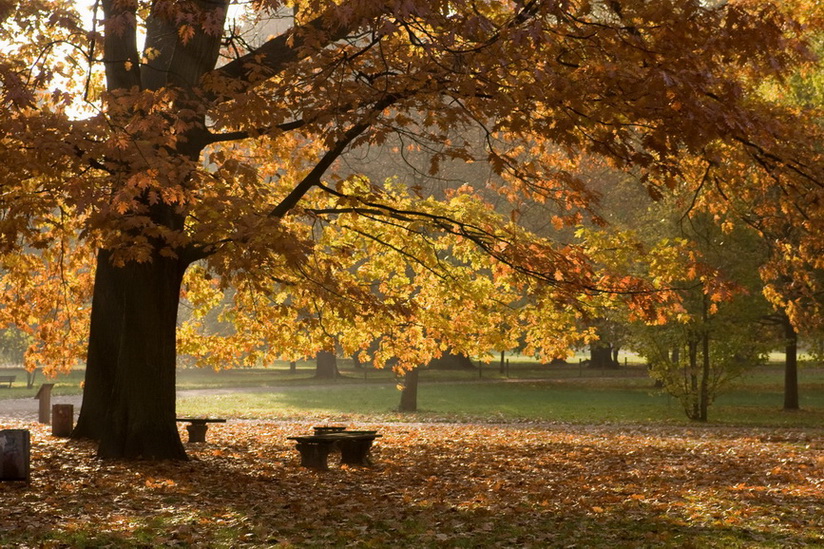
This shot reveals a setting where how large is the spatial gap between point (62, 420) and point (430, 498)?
8.40 metres

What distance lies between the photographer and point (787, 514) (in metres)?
7.93

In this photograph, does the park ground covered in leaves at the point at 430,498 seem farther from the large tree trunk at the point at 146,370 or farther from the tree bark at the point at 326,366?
the tree bark at the point at 326,366

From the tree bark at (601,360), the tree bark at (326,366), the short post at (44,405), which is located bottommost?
the short post at (44,405)

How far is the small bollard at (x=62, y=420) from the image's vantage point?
1498 cm

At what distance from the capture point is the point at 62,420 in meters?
15.0

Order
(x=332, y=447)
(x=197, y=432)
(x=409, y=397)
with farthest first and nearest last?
1. (x=409, y=397)
2. (x=197, y=432)
3. (x=332, y=447)

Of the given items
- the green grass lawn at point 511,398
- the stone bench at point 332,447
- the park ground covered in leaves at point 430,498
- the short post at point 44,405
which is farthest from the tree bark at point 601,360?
the stone bench at point 332,447

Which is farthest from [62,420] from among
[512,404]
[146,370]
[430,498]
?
[512,404]

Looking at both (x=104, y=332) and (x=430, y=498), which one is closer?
(x=430, y=498)

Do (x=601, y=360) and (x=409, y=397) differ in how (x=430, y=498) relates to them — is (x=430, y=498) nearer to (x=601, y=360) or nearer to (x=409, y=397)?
(x=409, y=397)

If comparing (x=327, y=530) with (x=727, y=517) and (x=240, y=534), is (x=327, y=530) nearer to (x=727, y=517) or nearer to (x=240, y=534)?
(x=240, y=534)

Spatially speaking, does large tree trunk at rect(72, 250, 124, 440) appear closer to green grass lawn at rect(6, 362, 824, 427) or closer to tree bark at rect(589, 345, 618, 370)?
green grass lawn at rect(6, 362, 824, 427)

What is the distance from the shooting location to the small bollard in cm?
1498

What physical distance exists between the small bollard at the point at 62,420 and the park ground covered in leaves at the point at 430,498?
4.43 ft
